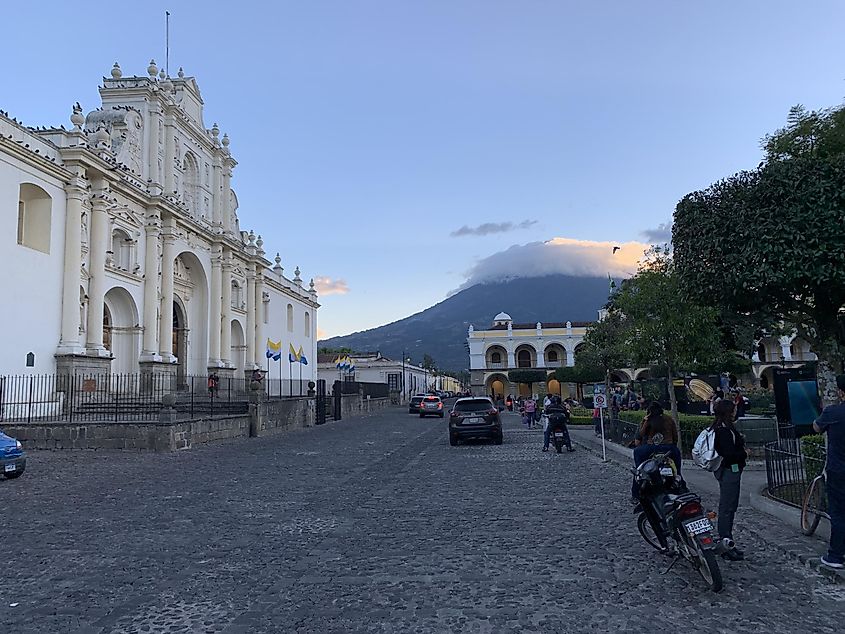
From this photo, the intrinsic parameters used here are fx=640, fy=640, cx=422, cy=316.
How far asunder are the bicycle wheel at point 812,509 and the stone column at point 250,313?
40152 mm

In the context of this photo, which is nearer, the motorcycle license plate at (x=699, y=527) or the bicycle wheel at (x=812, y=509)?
the motorcycle license plate at (x=699, y=527)

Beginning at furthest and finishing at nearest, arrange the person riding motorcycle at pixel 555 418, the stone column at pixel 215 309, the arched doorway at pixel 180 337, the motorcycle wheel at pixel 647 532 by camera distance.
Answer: the stone column at pixel 215 309, the arched doorway at pixel 180 337, the person riding motorcycle at pixel 555 418, the motorcycle wheel at pixel 647 532

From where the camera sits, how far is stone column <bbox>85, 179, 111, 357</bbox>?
25.8 meters

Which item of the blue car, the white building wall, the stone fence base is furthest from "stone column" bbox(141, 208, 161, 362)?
the blue car

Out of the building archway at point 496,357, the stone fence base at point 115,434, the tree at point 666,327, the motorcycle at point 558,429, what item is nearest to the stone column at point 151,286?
the stone fence base at point 115,434

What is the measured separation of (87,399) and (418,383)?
227ft

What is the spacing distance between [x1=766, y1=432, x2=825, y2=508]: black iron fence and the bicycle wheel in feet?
2.68

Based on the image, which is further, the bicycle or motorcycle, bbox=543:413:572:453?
motorcycle, bbox=543:413:572:453

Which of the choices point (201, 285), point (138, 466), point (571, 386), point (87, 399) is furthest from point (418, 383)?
point (138, 466)

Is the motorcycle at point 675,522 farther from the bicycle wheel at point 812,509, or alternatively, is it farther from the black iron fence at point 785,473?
the black iron fence at point 785,473

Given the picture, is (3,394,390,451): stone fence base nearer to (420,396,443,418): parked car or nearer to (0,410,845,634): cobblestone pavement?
(0,410,845,634): cobblestone pavement

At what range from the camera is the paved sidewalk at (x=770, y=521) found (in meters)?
6.27

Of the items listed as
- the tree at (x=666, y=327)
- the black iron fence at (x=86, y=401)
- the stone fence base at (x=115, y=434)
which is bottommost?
the stone fence base at (x=115, y=434)

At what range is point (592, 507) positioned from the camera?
30.2ft
